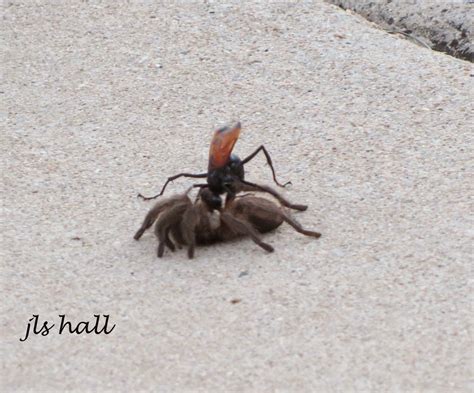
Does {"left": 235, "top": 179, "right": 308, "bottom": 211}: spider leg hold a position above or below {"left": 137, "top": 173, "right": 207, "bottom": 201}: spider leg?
above

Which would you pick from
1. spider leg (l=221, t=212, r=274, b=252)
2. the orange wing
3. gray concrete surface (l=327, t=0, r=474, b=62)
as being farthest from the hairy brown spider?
gray concrete surface (l=327, t=0, r=474, b=62)

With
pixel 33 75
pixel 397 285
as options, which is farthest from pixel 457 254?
pixel 33 75

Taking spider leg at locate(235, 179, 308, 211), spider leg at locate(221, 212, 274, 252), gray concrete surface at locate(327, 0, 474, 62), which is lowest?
spider leg at locate(221, 212, 274, 252)

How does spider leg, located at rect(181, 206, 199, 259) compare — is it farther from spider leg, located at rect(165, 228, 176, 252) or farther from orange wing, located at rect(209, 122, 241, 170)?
orange wing, located at rect(209, 122, 241, 170)

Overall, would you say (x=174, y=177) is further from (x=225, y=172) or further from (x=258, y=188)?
(x=258, y=188)

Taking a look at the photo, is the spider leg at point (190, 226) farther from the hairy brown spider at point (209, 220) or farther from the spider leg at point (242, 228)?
the spider leg at point (242, 228)

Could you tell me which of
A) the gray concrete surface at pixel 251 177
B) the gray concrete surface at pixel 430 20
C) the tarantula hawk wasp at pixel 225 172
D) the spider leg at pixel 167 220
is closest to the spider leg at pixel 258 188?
the tarantula hawk wasp at pixel 225 172
